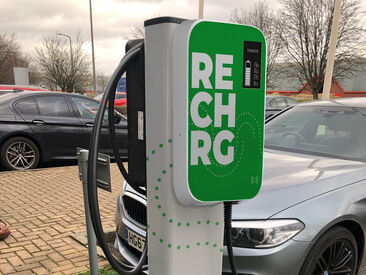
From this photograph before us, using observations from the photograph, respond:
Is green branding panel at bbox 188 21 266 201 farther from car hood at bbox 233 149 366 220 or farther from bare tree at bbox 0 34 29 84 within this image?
bare tree at bbox 0 34 29 84

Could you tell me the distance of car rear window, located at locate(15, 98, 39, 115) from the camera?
21.6 feet

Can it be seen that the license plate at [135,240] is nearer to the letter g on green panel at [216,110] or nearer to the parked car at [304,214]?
the parked car at [304,214]

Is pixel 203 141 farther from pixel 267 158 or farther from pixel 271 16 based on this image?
pixel 271 16

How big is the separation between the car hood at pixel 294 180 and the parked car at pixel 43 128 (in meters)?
3.94

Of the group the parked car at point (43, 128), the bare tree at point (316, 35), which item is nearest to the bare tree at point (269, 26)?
the bare tree at point (316, 35)

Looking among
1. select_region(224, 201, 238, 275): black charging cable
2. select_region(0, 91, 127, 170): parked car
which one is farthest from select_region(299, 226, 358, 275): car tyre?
select_region(0, 91, 127, 170): parked car

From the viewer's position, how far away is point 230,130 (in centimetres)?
169

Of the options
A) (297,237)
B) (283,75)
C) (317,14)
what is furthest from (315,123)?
(283,75)

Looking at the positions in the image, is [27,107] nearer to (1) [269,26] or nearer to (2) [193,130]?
(2) [193,130]

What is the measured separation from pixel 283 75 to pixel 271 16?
21.4 ft

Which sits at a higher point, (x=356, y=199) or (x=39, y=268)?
(x=356, y=199)

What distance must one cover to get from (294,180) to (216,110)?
1208 mm

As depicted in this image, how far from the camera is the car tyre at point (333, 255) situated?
2288mm

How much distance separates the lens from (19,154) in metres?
6.55
